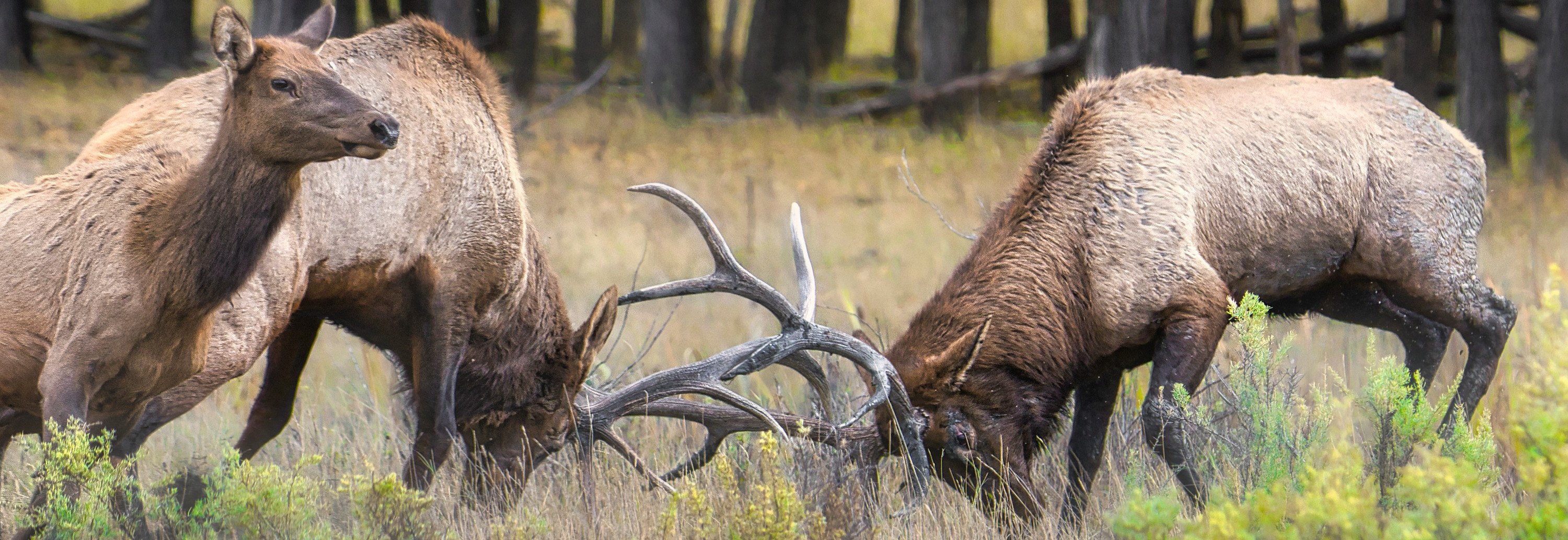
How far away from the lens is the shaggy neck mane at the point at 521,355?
516 centimetres

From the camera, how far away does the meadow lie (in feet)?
11.6

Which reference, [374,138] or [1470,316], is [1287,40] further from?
[374,138]

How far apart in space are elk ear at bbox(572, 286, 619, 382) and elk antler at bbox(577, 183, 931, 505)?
0.08 metres

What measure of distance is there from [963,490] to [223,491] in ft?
8.11

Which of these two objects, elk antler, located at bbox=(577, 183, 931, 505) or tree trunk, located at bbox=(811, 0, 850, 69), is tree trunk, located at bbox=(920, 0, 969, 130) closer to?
tree trunk, located at bbox=(811, 0, 850, 69)

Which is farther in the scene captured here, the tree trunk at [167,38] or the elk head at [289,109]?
the tree trunk at [167,38]

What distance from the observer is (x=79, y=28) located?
17.5 metres

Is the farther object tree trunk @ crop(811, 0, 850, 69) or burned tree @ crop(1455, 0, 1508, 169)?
tree trunk @ crop(811, 0, 850, 69)

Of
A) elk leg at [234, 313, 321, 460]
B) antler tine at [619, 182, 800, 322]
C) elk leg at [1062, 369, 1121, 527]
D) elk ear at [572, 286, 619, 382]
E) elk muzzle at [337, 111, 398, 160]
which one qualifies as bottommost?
elk leg at [1062, 369, 1121, 527]

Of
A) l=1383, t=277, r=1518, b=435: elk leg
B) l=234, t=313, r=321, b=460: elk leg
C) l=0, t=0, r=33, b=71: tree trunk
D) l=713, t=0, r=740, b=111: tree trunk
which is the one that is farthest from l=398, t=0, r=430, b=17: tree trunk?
l=1383, t=277, r=1518, b=435: elk leg

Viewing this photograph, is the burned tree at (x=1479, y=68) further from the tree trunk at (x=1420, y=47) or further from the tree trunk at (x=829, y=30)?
the tree trunk at (x=829, y=30)

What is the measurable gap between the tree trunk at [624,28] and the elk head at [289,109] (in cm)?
1856

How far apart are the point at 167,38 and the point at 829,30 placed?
9390 millimetres

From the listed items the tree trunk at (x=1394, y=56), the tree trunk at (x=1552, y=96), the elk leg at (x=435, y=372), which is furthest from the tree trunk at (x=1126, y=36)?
the elk leg at (x=435, y=372)
